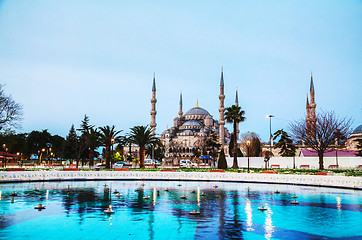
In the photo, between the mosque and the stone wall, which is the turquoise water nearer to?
the stone wall

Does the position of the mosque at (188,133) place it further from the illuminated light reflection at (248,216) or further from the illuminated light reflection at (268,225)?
the illuminated light reflection at (268,225)

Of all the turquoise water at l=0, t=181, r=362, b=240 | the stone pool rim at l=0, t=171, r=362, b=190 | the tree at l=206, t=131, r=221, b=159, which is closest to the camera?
the turquoise water at l=0, t=181, r=362, b=240

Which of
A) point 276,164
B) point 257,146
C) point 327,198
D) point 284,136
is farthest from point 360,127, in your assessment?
point 327,198

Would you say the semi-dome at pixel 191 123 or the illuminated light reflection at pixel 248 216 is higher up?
the semi-dome at pixel 191 123

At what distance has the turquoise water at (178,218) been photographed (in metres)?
9.91

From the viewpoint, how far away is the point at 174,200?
16891 mm

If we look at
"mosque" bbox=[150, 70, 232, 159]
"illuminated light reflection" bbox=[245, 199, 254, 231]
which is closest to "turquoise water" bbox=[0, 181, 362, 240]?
"illuminated light reflection" bbox=[245, 199, 254, 231]

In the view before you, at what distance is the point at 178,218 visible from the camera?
1216cm

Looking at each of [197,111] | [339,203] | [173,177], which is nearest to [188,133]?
[197,111]

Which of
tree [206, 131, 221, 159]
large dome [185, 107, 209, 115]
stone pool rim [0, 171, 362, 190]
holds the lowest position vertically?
stone pool rim [0, 171, 362, 190]

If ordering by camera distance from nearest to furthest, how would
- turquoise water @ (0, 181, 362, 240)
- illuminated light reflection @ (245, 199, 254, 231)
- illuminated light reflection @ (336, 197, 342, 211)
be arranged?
turquoise water @ (0, 181, 362, 240) → illuminated light reflection @ (245, 199, 254, 231) → illuminated light reflection @ (336, 197, 342, 211)

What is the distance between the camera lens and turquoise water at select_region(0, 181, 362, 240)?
32.5ft

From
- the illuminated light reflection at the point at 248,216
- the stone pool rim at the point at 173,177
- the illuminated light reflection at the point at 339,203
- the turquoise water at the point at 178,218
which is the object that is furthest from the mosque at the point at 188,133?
the illuminated light reflection at the point at 248,216

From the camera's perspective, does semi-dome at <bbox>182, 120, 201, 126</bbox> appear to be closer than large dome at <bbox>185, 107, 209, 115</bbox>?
Yes
